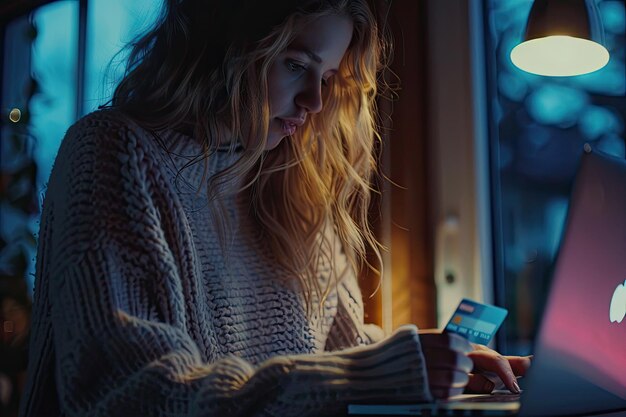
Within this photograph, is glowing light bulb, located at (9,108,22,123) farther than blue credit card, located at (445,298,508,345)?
Yes

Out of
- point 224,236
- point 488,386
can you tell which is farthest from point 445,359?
point 224,236

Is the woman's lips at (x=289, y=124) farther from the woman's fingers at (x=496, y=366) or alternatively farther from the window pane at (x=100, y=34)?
the window pane at (x=100, y=34)

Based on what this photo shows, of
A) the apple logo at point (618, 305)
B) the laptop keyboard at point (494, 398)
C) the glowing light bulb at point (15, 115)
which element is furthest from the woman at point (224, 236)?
the glowing light bulb at point (15, 115)

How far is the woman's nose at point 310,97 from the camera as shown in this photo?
1312mm

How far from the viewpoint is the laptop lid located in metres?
0.77

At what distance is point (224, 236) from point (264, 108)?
8.7 inches

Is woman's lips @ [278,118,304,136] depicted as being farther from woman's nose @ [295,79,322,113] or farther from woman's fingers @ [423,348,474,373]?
woman's fingers @ [423,348,474,373]

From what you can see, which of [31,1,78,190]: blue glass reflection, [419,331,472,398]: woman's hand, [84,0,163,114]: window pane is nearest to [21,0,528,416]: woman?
[419,331,472,398]: woman's hand

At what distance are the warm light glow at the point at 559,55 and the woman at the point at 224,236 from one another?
33 cm

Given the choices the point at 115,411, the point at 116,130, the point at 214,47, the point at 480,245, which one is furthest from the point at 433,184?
the point at 115,411

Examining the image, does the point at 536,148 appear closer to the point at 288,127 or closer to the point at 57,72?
the point at 288,127

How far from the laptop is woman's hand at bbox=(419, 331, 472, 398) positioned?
18 mm

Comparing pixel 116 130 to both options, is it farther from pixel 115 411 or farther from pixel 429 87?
pixel 429 87

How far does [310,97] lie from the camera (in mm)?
1314
